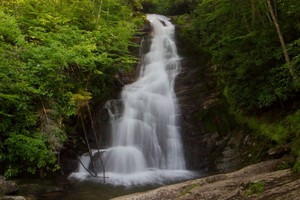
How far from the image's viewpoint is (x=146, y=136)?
13.8m

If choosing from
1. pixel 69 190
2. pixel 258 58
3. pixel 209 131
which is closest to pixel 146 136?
pixel 209 131

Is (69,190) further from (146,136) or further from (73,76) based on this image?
(73,76)

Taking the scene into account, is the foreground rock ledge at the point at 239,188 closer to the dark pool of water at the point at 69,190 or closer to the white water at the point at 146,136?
the dark pool of water at the point at 69,190

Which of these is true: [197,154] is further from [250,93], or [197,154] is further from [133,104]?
[133,104]

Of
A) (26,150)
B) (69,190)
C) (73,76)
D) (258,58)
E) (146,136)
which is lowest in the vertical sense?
(69,190)

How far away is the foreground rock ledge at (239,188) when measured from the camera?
18.4 ft

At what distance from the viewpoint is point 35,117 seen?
9734 millimetres

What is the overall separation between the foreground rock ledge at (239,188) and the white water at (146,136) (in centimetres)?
385

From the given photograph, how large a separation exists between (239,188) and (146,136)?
774 centimetres

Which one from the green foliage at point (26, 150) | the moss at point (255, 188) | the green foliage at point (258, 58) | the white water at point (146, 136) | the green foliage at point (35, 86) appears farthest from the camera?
the white water at point (146, 136)

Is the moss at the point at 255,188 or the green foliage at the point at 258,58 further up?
the green foliage at the point at 258,58

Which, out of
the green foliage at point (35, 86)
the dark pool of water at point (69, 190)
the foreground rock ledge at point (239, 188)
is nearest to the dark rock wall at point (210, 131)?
the dark pool of water at point (69, 190)

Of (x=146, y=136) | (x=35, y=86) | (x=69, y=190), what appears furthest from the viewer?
(x=146, y=136)

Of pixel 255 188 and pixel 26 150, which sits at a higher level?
pixel 26 150
